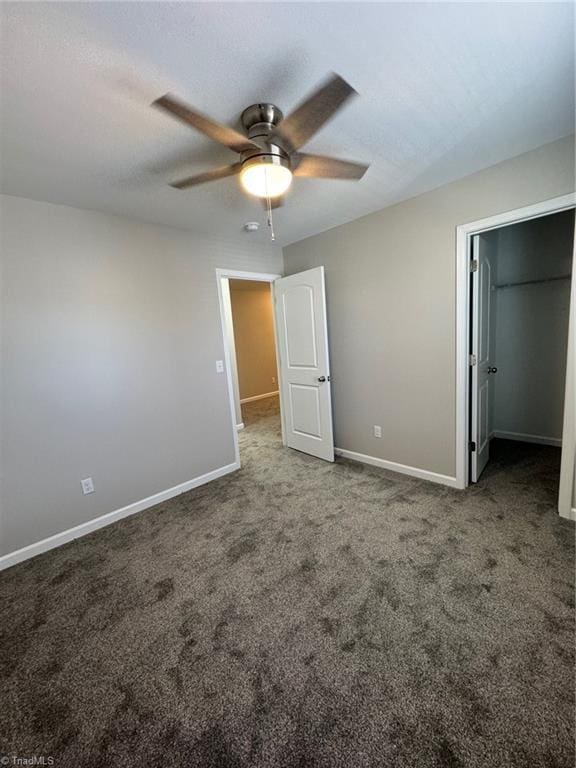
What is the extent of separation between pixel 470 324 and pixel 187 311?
243 centimetres

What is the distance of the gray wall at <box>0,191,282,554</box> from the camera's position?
2.06 meters

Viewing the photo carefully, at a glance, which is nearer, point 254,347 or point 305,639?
point 305,639

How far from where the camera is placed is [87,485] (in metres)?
2.37

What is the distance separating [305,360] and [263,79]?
92.4 inches

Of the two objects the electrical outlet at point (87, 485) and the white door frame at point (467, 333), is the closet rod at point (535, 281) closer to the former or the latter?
the white door frame at point (467, 333)

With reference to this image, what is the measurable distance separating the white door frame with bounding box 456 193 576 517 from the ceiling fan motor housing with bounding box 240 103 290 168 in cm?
158

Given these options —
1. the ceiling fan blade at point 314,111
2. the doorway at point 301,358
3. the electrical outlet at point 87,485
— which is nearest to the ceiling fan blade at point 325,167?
the ceiling fan blade at point 314,111

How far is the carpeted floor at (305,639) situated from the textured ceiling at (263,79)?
2410mm

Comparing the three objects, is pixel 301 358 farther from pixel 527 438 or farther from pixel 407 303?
pixel 527 438

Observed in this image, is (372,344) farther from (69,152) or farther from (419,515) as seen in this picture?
(69,152)

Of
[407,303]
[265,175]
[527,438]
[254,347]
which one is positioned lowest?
[527,438]

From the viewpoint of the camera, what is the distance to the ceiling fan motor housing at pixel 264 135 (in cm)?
132

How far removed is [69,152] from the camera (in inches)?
62.4

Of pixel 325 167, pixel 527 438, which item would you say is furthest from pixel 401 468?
pixel 325 167
